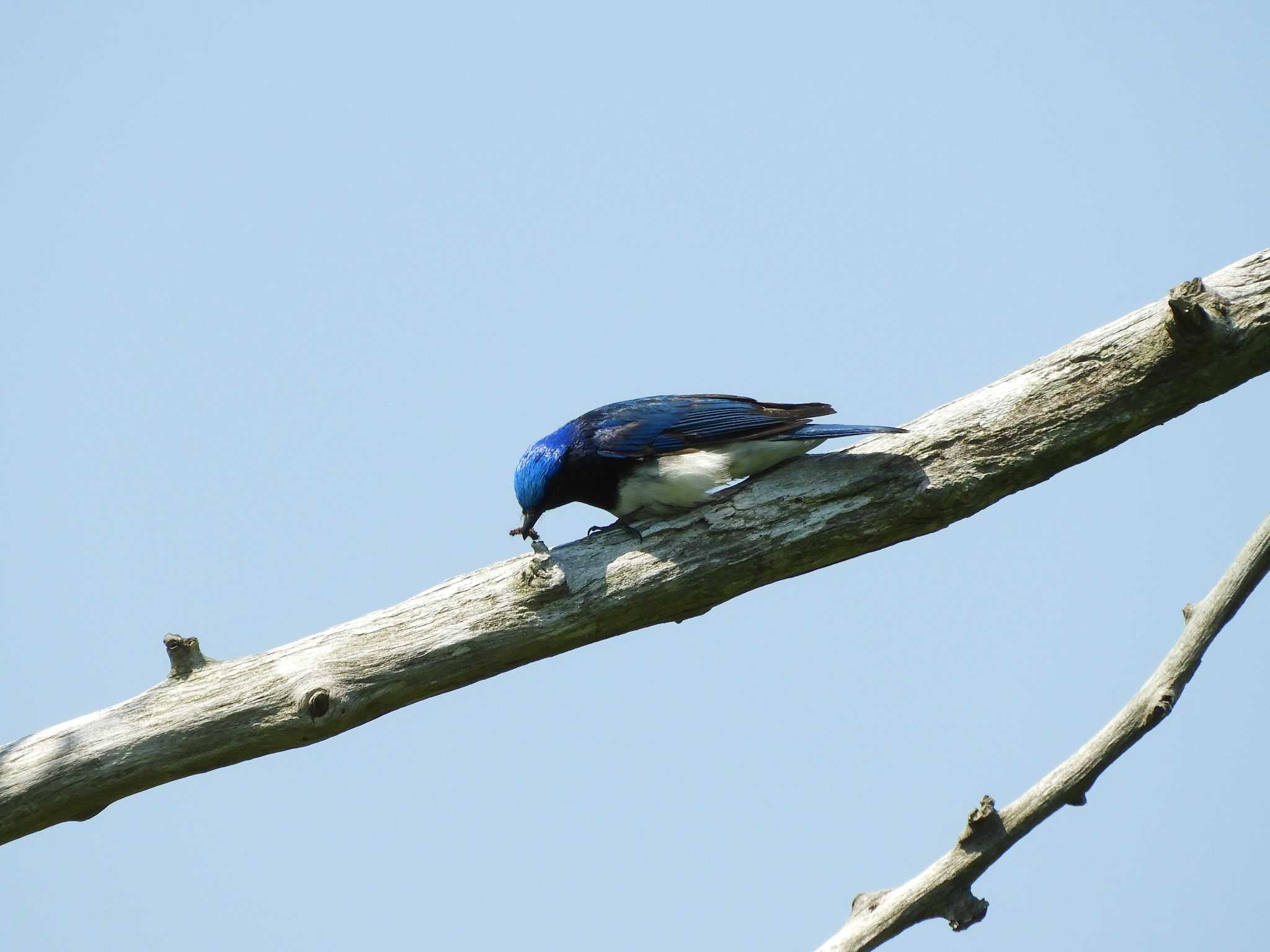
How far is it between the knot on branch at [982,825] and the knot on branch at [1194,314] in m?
2.23

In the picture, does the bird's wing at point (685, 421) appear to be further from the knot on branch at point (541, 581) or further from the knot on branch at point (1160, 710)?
the knot on branch at point (1160, 710)

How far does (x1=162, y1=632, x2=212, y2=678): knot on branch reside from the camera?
560cm

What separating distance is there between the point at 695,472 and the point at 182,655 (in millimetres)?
2642

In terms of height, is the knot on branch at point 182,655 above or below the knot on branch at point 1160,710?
above

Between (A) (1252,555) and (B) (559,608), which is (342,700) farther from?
(A) (1252,555)

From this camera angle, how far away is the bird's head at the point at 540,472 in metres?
7.03

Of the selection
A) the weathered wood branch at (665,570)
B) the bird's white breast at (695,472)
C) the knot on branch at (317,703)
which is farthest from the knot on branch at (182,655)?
the bird's white breast at (695,472)

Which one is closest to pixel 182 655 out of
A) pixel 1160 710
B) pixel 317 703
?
pixel 317 703

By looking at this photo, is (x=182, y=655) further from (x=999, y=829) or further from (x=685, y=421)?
(x=999, y=829)

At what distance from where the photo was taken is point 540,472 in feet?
23.1

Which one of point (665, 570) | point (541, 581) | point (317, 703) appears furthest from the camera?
point (665, 570)

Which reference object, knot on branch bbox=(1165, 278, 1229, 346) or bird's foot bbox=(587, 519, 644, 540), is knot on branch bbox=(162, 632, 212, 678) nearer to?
bird's foot bbox=(587, 519, 644, 540)

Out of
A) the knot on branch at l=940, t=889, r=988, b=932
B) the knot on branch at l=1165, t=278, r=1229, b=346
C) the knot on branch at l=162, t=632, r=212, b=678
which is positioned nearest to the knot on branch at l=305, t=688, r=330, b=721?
the knot on branch at l=162, t=632, r=212, b=678

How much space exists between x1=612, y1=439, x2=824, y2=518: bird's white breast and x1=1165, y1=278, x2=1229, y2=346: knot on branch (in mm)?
1737
